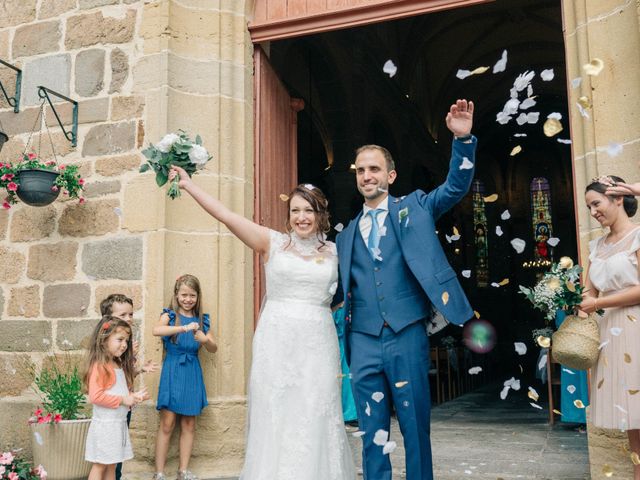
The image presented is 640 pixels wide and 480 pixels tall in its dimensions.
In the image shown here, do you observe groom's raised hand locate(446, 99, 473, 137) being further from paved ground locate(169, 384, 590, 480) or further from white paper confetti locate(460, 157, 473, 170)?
paved ground locate(169, 384, 590, 480)

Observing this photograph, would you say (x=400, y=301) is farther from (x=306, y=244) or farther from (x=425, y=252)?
(x=306, y=244)

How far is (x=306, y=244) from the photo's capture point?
3.27 metres

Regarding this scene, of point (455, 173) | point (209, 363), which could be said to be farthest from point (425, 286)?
point (209, 363)

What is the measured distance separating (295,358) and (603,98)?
2.50 metres

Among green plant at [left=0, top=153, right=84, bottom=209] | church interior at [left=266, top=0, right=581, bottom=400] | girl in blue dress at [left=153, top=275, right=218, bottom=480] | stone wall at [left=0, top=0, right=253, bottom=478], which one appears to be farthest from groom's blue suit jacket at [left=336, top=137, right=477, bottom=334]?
green plant at [left=0, top=153, right=84, bottom=209]

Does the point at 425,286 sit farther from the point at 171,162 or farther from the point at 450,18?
the point at 450,18

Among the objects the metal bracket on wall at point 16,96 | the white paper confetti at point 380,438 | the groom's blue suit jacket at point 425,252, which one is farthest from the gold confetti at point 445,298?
the metal bracket on wall at point 16,96

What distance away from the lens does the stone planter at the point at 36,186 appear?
467cm

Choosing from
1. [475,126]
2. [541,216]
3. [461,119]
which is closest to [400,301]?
[461,119]

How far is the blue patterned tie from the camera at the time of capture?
9.94ft

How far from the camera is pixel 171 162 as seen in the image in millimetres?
3164

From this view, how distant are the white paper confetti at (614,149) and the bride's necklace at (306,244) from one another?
6.15 ft

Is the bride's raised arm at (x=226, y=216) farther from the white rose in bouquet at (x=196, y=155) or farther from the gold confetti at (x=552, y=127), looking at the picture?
the gold confetti at (x=552, y=127)

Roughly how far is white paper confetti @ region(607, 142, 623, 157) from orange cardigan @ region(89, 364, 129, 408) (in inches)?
124
